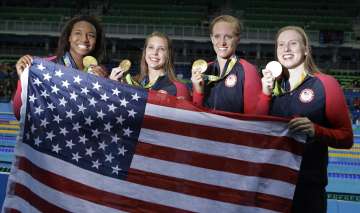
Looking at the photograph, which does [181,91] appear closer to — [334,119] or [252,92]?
[252,92]

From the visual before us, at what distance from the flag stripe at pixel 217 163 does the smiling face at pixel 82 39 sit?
0.81m

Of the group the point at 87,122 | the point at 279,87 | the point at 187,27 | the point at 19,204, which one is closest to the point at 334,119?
the point at 279,87

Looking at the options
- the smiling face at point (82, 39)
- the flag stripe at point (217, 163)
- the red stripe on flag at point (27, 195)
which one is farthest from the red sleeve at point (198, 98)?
the red stripe on flag at point (27, 195)

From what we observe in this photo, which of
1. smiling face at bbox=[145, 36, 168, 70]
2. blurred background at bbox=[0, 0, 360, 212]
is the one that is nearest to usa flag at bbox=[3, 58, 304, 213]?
smiling face at bbox=[145, 36, 168, 70]

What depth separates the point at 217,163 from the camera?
242 centimetres

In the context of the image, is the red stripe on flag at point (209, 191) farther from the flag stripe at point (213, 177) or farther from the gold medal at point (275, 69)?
the gold medal at point (275, 69)

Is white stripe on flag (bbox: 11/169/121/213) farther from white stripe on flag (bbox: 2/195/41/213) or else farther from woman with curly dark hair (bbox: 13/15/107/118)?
woman with curly dark hair (bbox: 13/15/107/118)

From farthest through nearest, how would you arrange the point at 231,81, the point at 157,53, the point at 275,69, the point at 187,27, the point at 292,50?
the point at 187,27 < the point at 157,53 < the point at 231,81 < the point at 292,50 < the point at 275,69

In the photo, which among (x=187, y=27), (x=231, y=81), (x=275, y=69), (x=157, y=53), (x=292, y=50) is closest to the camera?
(x=275, y=69)

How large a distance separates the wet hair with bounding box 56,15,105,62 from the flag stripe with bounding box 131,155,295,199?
3.01ft

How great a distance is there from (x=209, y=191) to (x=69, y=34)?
1.37 meters

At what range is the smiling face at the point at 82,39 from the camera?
2.90 metres

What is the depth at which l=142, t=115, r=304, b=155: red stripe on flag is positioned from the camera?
2363 millimetres

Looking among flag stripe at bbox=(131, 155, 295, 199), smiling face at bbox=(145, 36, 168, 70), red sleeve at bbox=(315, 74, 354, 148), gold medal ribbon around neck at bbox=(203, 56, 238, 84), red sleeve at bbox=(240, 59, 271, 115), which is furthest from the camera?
smiling face at bbox=(145, 36, 168, 70)
